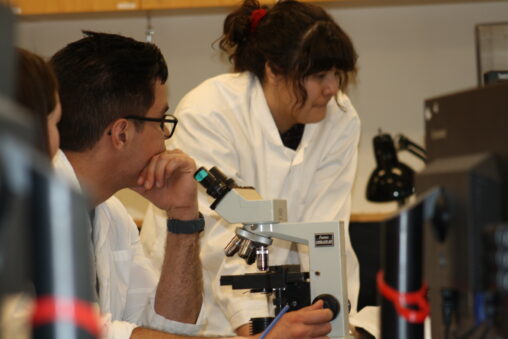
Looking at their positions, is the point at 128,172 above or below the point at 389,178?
above

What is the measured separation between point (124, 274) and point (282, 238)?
21.5 inches

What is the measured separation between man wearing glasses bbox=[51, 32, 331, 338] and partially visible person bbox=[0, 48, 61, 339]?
0.59 metres

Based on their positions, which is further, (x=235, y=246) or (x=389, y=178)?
(x=389, y=178)

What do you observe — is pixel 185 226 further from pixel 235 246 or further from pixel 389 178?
pixel 389 178

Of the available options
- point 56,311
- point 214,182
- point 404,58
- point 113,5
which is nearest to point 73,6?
point 113,5

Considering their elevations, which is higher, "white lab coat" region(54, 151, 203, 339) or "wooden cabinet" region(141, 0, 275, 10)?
"wooden cabinet" region(141, 0, 275, 10)

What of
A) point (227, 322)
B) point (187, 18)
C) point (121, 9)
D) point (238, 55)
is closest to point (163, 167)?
point (227, 322)

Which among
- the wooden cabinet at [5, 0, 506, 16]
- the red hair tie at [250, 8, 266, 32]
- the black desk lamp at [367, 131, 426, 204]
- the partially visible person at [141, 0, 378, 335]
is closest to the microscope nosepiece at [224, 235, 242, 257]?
the partially visible person at [141, 0, 378, 335]

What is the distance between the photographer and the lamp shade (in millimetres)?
2805

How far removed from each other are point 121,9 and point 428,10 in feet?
4.68

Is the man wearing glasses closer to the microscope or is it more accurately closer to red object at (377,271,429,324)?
the microscope

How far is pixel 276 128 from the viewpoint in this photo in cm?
222

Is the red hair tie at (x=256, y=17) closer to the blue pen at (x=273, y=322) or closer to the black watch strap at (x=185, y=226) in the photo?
the black watch strap at (x=185, y=226)

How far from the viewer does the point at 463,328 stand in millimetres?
783
